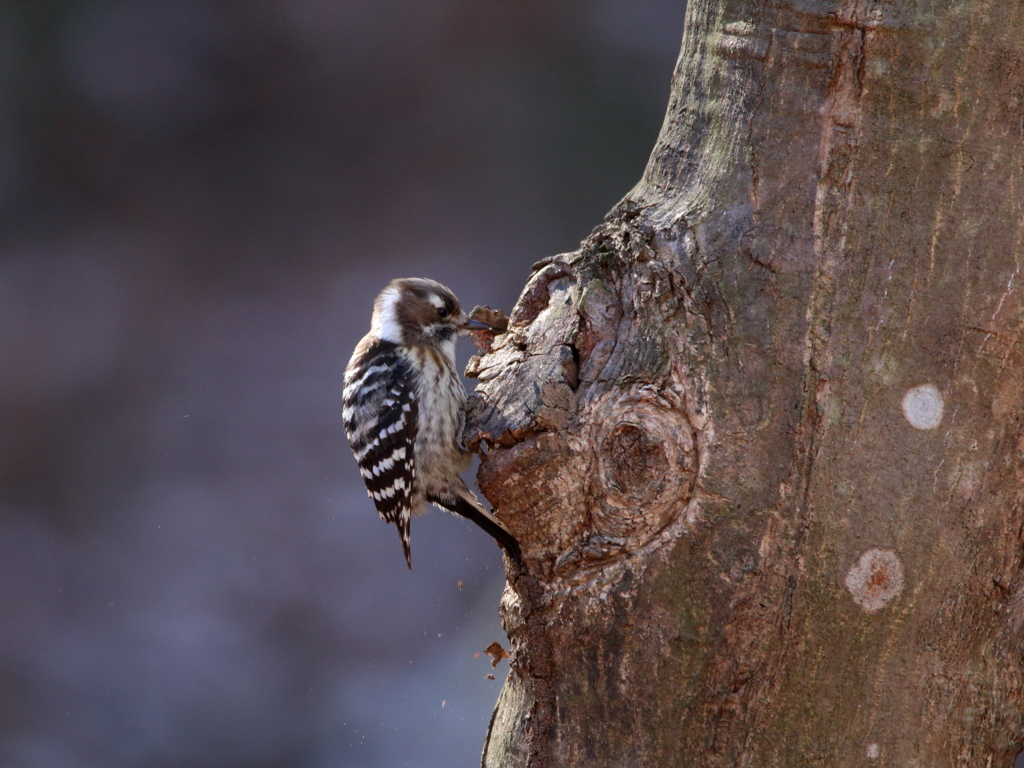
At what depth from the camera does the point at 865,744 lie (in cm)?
134

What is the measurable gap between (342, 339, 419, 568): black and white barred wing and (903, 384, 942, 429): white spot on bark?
164cm

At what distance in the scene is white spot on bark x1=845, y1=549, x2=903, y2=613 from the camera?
4.37 ft

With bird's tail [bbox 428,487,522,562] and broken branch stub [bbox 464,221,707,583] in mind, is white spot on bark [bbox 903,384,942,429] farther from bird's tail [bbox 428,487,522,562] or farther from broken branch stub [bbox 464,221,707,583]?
bird's tail [bbox 428,487,522,562]

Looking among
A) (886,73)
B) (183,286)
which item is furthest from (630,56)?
(886,73)

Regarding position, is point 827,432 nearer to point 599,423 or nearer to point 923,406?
point 923,406

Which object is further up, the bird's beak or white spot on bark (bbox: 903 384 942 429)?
the bird's beak

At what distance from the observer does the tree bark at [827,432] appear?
52.3 inches

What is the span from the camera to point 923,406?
1337mm

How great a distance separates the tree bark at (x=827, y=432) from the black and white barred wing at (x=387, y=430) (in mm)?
1215

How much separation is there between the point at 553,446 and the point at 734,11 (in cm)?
87

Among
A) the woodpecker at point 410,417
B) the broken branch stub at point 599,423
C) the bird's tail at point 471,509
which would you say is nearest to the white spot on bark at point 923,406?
the broken branch stub at point 599,423

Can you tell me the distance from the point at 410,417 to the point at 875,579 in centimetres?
163

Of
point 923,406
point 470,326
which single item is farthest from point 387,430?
point 923,406

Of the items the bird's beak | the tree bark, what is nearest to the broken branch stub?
the tree bark
